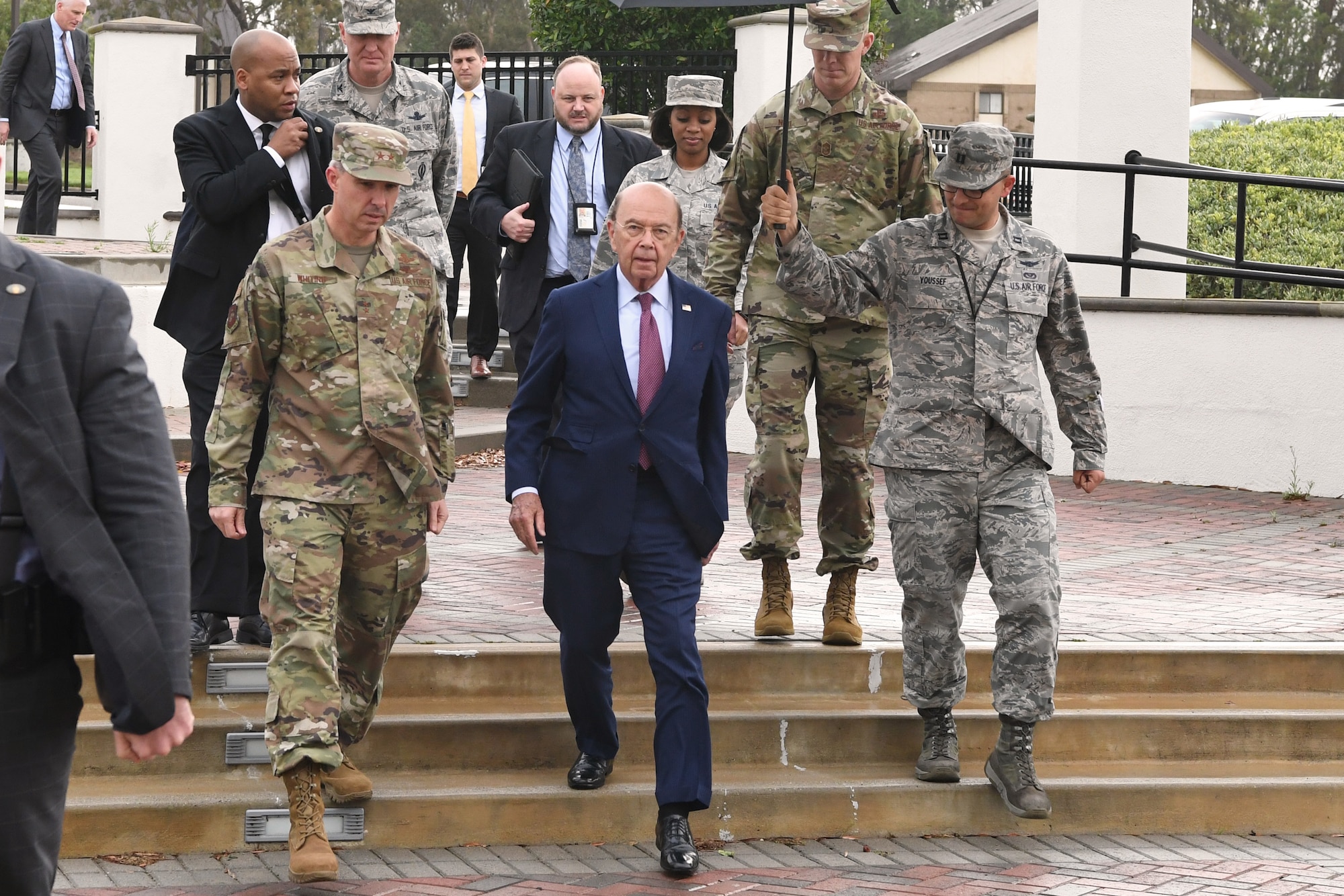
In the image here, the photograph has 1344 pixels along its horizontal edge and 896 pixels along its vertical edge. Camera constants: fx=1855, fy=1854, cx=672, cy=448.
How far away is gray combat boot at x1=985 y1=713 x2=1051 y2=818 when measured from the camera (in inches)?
237

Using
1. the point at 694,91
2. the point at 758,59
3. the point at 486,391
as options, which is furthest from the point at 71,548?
the point at 758,59

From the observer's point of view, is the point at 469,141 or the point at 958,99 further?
the point at 958,99

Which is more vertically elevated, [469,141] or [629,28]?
[629,28]

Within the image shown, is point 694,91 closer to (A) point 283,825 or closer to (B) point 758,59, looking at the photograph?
(A) point 283,825

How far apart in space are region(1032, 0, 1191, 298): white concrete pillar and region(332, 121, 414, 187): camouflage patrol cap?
24.8 ft

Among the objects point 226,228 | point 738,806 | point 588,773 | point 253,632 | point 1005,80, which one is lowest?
point 738,806

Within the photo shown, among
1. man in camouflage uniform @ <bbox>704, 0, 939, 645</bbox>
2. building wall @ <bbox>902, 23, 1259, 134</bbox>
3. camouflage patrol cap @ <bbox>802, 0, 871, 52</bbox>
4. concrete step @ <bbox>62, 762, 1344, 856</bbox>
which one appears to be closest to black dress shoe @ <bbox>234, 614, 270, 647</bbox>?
concrete step @ <bbox>62, 762, 1344, 856</bbox>

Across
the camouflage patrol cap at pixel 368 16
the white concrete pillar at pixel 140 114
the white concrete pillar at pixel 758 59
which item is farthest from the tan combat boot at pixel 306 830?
the white concrete pillar at pixel 140 114

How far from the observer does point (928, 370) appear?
6.01 metres

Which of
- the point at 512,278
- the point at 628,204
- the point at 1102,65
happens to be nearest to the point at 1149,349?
the point at 1102,65

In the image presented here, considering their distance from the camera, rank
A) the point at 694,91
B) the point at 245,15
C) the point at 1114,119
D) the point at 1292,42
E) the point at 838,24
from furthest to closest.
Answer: the point at 1292,42
the point at 245,15
the point at 1114,119
the point at 694,91
the point at 838,24

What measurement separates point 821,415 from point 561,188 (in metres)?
2.11

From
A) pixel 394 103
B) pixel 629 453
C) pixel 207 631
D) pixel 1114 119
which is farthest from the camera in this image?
pixel 1114 119

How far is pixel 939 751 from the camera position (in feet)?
20.4
